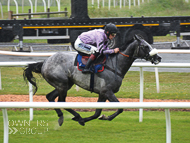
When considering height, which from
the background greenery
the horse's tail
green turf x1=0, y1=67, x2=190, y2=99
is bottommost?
green turf x1=0, y1=67, x2=190, y2=99

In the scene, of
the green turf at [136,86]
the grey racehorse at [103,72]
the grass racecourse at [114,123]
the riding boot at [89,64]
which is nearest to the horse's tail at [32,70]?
the grey racehorse at [103,72]

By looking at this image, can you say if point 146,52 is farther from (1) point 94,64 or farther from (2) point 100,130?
(2) point 100,130

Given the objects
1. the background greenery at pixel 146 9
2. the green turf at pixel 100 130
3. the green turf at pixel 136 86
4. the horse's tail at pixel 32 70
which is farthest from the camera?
the background greenery at pixel 146 9

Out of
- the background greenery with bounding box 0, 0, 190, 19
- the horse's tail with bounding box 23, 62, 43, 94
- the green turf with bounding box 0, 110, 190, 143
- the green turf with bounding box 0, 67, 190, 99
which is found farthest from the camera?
the background greenery with bounding box 0, 0, 190, 19

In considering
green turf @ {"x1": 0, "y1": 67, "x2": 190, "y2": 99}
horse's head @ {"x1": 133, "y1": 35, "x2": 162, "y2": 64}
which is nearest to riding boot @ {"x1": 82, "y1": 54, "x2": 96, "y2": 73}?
horse's head @ {"x1": 133, "y1": 35, "x2": 162, "y2": 64}

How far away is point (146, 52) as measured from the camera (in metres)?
3.92

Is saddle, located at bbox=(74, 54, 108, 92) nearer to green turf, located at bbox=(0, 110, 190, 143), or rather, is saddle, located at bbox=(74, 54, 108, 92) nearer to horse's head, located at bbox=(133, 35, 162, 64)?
horse's head, located at bbox=(133, 35, 162, 64)

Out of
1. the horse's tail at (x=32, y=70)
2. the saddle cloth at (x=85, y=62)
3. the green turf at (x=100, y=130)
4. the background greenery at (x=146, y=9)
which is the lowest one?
the green turf at (x=100, y=130)

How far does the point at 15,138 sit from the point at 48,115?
1.26 metres

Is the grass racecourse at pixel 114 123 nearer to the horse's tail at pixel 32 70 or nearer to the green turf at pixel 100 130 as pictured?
the green turf at pixel 100 130

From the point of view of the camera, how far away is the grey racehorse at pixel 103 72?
3914 millimetres

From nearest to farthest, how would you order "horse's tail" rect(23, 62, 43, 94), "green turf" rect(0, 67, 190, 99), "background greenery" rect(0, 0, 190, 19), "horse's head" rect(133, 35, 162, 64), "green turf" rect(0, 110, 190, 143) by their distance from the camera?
"green turf" rect(0, 110, 190, 143), "horse's head" rect(133, 35, 162, 64), "horse's tail" rect(23, 62, 43, 94), "green turf" rect(0, 67, 190, 99), "background greenery" rect(0, 0, 190, 19)

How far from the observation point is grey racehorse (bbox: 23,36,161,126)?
3914 mm

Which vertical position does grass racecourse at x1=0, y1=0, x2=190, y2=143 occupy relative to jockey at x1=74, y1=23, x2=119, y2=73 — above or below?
below
